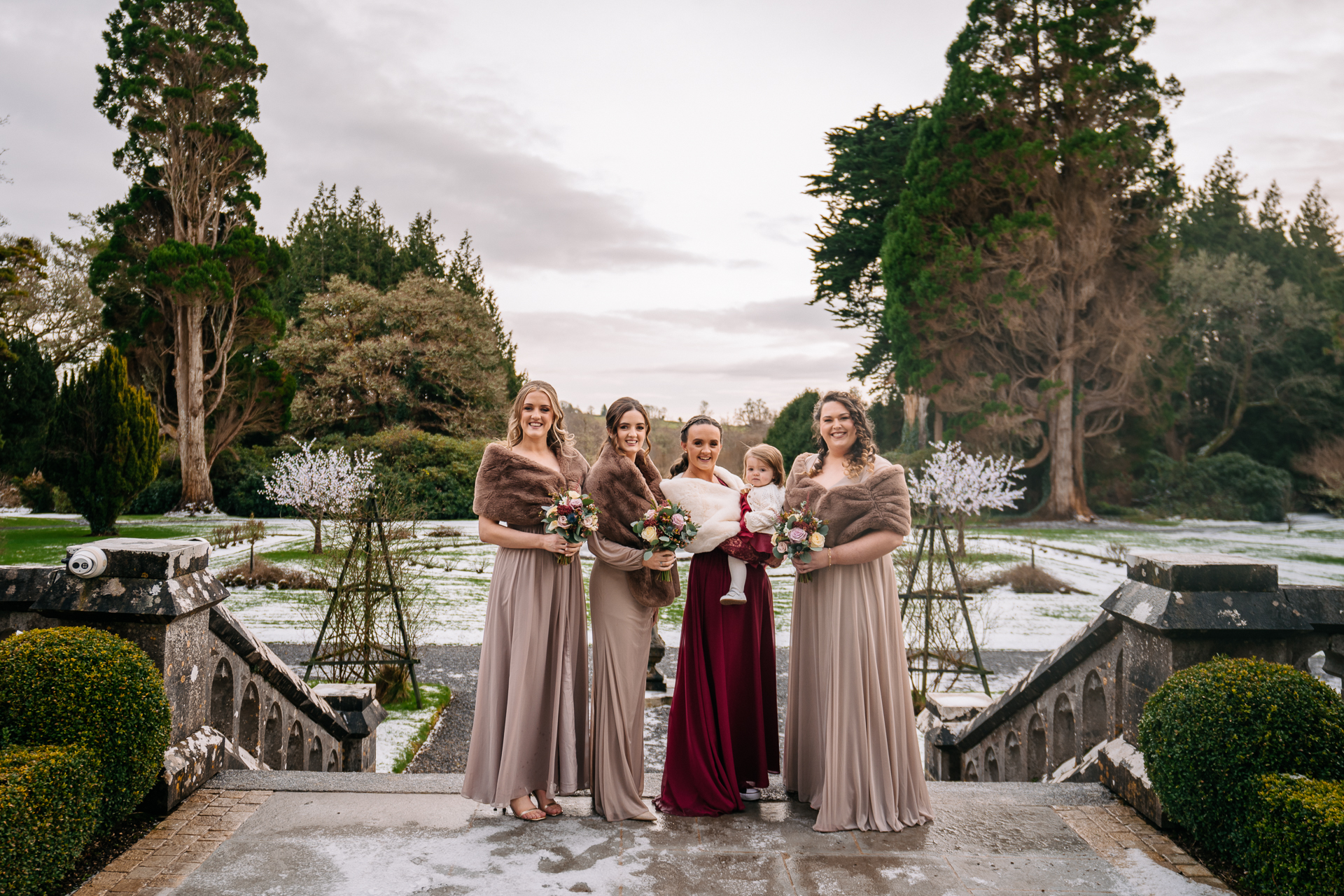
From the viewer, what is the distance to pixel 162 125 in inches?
914

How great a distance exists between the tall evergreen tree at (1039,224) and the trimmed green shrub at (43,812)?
24.8 metres

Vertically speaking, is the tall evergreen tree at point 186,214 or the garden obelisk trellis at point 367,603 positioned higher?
the tall evergreen tree at point 186,214

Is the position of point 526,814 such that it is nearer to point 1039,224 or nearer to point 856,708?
point 856,708

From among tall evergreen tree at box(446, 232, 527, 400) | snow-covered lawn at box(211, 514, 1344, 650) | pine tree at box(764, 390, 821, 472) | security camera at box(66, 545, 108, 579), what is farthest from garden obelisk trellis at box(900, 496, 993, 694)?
tall evergreen tree at box(446, 232, 527, 400)

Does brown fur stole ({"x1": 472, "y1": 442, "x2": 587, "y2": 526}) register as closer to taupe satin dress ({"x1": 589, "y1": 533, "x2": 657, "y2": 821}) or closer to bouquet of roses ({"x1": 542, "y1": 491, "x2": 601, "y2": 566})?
bouquet of roses ({"x1": 542, "y1": 491, "x2": 601, "y2": 566})

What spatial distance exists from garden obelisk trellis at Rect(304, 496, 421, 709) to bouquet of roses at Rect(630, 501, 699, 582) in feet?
14.8

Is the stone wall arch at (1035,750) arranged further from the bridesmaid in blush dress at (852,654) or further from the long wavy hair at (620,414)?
the long wavy hair at (620,414)

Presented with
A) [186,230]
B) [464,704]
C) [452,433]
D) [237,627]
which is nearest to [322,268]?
[186,230]

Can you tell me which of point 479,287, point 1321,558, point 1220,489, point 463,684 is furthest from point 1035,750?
point 479,287

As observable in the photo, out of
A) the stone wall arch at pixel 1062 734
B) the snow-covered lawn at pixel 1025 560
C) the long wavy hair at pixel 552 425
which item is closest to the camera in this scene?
the long wavy hair at pixel 552 425

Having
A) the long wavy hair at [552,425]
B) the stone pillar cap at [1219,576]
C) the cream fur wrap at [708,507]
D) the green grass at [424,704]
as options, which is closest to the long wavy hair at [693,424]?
the cream fur wrap at [708,507]

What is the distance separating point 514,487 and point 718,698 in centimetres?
130

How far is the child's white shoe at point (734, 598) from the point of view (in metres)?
3.30

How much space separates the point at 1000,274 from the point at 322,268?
92.1ft
